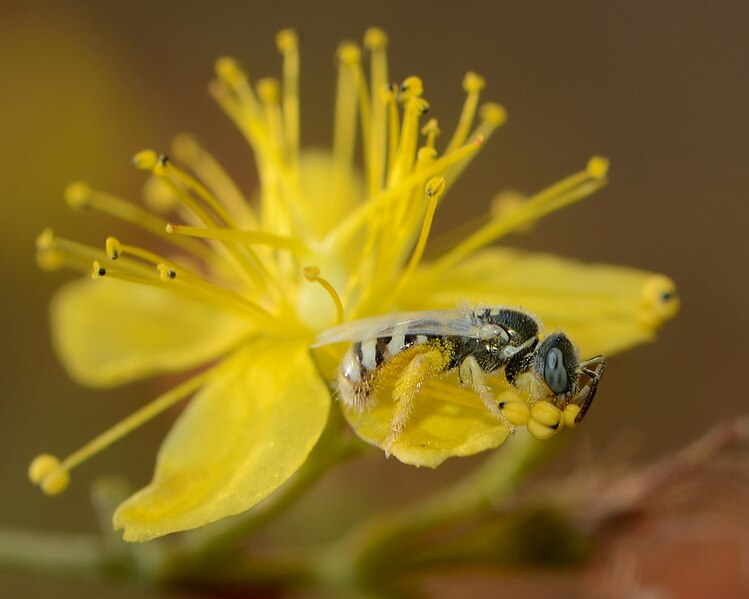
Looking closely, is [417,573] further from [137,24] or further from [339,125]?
[137,24]

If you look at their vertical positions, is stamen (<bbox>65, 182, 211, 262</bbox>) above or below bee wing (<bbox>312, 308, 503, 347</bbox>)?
above

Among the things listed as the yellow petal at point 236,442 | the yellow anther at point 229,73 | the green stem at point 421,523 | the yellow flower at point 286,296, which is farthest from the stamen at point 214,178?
the green stem at point 421,523

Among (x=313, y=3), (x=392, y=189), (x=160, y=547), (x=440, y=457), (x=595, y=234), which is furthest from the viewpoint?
(x=313, y=3)

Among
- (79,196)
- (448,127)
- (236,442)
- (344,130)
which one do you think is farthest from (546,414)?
(448,127)

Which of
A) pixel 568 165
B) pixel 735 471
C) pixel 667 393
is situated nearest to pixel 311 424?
pixel 735 471

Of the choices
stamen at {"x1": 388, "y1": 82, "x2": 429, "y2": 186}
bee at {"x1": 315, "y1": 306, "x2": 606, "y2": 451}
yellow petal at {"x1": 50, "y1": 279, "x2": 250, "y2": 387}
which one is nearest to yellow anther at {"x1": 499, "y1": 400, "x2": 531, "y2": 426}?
bee at {"x1": 315, "y1": 306, "x2": 606, "y2": 451}

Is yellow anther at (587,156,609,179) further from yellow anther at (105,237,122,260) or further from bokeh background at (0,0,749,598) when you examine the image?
bokeh background at (0,0,749,598)

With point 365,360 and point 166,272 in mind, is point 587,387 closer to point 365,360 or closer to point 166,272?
point 365,360
